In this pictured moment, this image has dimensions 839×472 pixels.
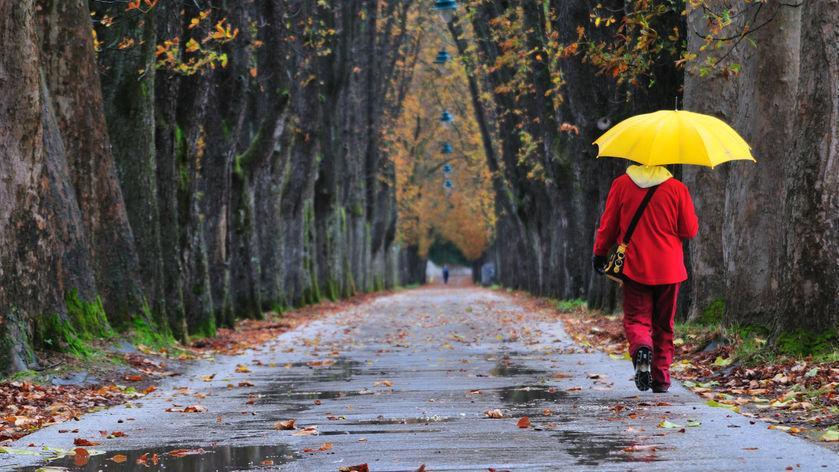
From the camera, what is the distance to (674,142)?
32.7 feet

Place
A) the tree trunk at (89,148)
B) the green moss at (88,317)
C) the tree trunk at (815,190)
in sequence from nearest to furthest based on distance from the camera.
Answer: the tree trunk at (815,190), the green moss at (88,317), the tree trunk at (89,148)

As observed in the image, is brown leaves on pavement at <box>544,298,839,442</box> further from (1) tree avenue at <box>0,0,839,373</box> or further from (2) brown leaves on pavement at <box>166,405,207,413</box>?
(2) brown leaves on pavement at <box>166,405,207,413</box>

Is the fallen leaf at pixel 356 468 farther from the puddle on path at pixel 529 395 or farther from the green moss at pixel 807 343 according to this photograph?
the green moss at pixel 807 343

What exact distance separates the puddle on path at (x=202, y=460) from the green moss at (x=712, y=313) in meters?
8.91

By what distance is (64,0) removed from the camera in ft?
48.7

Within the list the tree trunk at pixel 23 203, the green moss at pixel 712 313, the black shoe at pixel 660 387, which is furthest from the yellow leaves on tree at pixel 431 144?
the black shoe at pixel 660 387

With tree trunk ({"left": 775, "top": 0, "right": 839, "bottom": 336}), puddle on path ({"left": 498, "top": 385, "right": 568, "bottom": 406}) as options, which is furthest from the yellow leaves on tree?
puddle on path ({"left": 498, "top": 385, "right": 568, "bottom": 406})

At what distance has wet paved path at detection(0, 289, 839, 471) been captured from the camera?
7062mm

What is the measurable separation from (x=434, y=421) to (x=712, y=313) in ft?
24.8

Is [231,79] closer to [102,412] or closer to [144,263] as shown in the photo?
[144,263]

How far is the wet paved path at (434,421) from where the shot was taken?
7.06 m

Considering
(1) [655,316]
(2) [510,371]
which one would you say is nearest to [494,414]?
(1) [655,316]

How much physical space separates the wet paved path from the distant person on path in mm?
422

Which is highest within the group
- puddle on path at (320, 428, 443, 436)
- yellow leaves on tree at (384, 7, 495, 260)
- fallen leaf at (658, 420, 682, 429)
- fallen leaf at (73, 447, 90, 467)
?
yellow leaves on tree at (384, 7, 495, 260)
